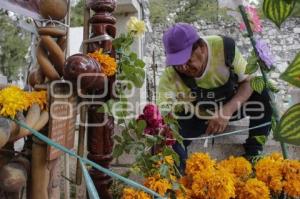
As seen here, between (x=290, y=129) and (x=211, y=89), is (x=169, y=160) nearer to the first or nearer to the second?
(x=290, y=129)

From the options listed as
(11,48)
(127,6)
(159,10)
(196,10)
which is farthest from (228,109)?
(11,48)

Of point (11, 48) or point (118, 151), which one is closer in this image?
point (118, 151)

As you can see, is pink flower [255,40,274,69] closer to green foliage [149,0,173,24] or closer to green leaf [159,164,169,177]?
green leaf [159,164,169,177]

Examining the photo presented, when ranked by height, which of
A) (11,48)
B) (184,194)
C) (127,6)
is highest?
(11,48)

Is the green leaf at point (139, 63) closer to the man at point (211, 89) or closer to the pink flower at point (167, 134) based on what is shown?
the pink flower at point (167, 134)

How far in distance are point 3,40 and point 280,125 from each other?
39.7 feet

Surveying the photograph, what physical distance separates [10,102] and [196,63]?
1.22 m

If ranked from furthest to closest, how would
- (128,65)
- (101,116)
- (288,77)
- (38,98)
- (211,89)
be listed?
(211,89)
(128,65)
(101,116)
(38,98)
(288,77)

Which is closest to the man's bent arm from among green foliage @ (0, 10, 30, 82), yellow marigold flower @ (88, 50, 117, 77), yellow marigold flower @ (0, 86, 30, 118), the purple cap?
the purple cap

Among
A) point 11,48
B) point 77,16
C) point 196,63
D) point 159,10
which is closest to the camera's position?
point 196,63

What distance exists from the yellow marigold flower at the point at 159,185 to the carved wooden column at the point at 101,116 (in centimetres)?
18

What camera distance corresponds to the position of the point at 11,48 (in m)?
11.7

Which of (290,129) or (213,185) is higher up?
(290,129)

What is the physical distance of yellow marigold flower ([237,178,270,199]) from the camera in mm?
1012
